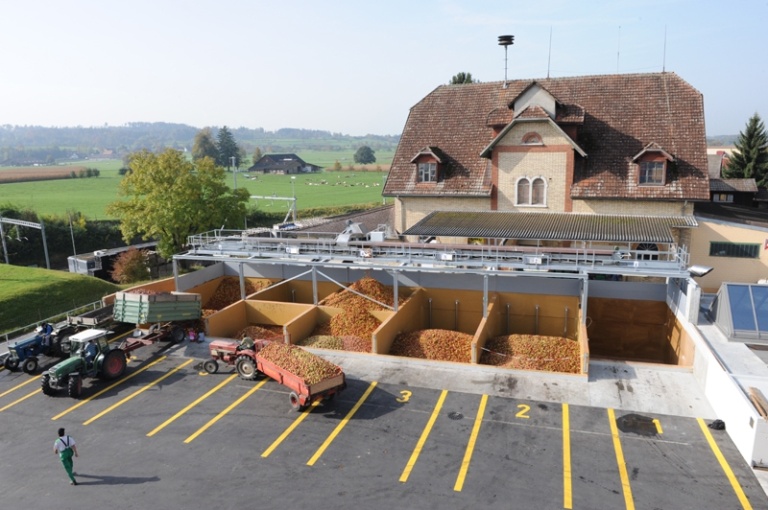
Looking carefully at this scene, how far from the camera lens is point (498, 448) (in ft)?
50.3

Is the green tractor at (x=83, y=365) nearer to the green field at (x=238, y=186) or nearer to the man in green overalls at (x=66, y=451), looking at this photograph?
the man in green overalls at (x=66, y=451)

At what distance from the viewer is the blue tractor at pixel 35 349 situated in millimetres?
21250

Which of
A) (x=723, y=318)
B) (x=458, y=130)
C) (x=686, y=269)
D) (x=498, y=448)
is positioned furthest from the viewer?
(x=458, y=130)

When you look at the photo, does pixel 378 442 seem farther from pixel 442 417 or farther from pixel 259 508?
pixel 259 508

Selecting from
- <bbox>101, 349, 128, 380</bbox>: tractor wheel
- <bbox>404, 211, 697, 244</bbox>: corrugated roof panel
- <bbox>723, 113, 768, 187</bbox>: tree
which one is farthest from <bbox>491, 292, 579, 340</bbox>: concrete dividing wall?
<bbox>723, 113, 768, 187</bbox>: tree

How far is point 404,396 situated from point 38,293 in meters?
26.0

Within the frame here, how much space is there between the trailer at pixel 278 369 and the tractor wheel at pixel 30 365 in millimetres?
6860

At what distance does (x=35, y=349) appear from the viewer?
21.7m

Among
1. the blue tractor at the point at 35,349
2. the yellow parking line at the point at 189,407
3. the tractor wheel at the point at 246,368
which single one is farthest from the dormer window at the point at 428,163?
the blue tractor at the point at 35,349

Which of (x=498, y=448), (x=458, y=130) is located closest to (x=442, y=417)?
(x=498, y=448)

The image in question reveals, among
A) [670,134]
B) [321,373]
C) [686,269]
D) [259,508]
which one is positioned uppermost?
[670,134]

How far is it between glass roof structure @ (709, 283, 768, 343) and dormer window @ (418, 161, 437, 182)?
18.5 metres

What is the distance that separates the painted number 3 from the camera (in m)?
18.5

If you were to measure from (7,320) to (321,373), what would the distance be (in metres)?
21.8
